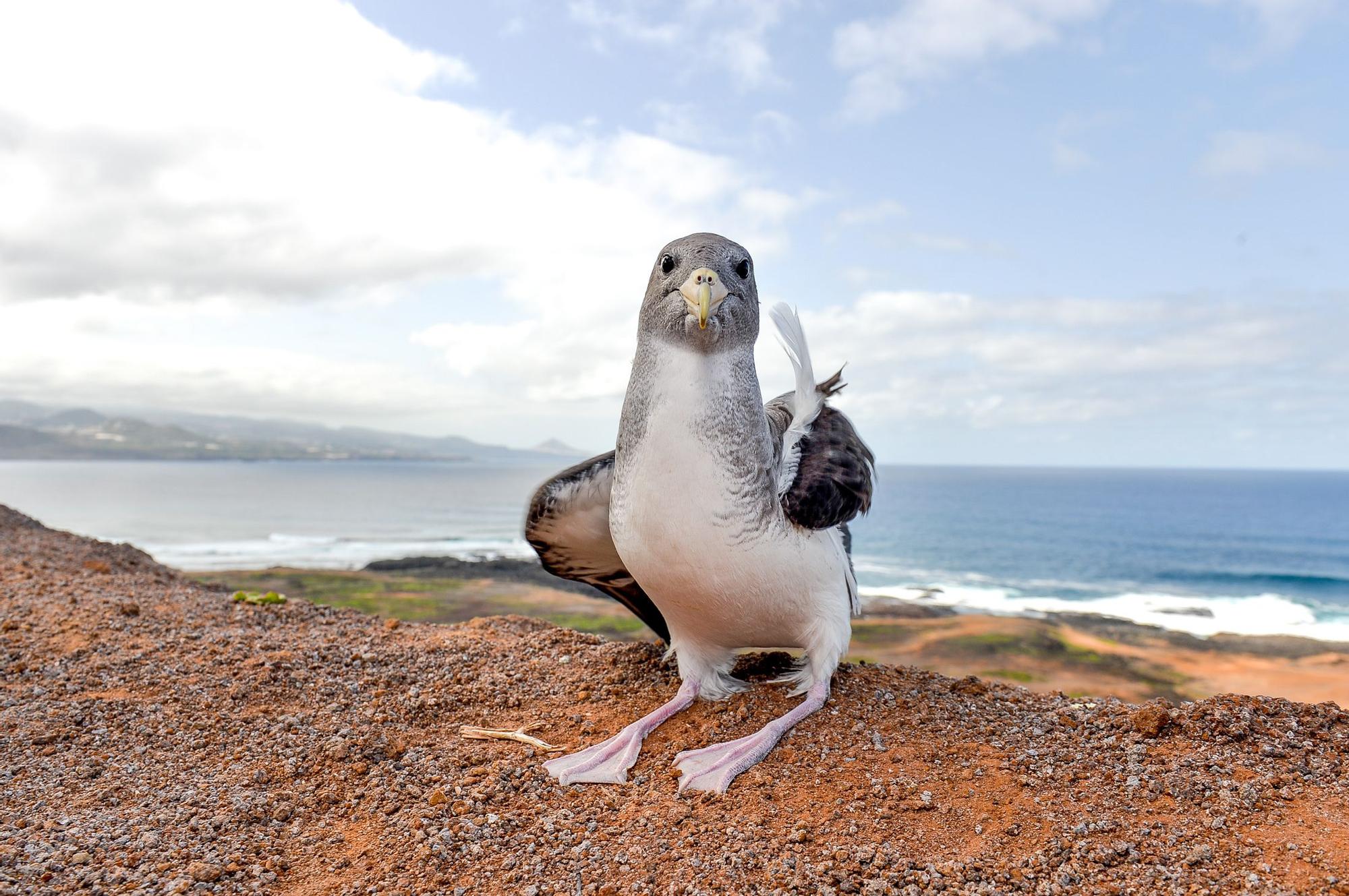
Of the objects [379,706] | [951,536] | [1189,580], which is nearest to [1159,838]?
[379,706]

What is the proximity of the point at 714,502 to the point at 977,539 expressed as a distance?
235 feet

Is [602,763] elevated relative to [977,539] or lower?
elevated

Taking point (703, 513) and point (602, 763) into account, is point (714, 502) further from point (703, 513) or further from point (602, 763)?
point (602, 763)

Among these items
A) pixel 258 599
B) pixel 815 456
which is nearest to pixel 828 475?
pixel 815 456

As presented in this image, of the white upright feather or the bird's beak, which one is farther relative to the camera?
the white upright feather

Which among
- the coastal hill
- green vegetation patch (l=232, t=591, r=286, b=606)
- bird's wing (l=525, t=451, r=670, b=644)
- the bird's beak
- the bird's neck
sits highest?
the bird's beak

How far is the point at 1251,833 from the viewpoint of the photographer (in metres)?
3.40

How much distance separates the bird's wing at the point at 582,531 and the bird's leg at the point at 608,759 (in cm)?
108

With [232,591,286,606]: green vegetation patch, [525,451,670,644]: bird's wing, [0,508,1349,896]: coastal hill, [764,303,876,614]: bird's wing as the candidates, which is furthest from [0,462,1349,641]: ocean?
[764,303,876,614]: bird's wing

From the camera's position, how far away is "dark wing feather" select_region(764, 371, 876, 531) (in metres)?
4.42

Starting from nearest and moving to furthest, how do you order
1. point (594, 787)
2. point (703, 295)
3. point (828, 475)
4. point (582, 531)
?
point (703, 295) < point (594, 787) < point (828, 475) < point (582, 531)

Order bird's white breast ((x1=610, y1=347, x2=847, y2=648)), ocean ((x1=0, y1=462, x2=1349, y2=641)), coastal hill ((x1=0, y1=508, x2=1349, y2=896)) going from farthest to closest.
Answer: ocean ((x1=0, y1=462, x2=1349, y2=641)), bird's white breast ((x1=610, y1=347, x2=847, y2=648)), coastal hill ((x1=0, y1=508, x2=1349, y2=896))

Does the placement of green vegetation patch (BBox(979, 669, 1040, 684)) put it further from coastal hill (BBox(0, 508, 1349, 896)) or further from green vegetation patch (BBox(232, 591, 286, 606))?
green vegetation patch (BBox(232, 591, 286, 606))

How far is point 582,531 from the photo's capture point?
5.13m
